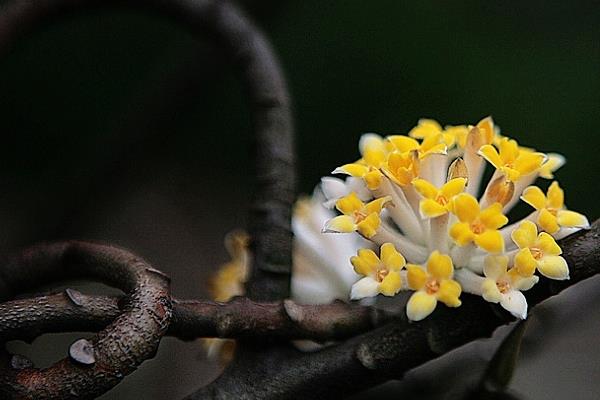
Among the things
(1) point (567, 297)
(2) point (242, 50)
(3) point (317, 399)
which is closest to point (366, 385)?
(3) point (317, 399)

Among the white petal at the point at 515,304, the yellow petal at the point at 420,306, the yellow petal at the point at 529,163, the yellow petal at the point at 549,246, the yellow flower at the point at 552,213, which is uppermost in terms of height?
the yellow petal at the point at 529,163

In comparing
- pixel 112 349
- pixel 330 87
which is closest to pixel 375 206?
pixel 112 349

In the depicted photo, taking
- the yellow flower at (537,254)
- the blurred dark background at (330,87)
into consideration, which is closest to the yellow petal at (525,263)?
the yellow flower at (537,254)

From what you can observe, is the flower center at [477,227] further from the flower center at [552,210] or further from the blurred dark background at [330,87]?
the blurred dark background at [330,87]

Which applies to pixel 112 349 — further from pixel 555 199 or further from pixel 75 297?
pixel 555 199

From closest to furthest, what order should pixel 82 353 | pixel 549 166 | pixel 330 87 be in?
pixel 82 353
pixel 549 166
pixel 330 87

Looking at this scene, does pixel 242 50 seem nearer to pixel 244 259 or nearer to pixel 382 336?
pixel 244 259
